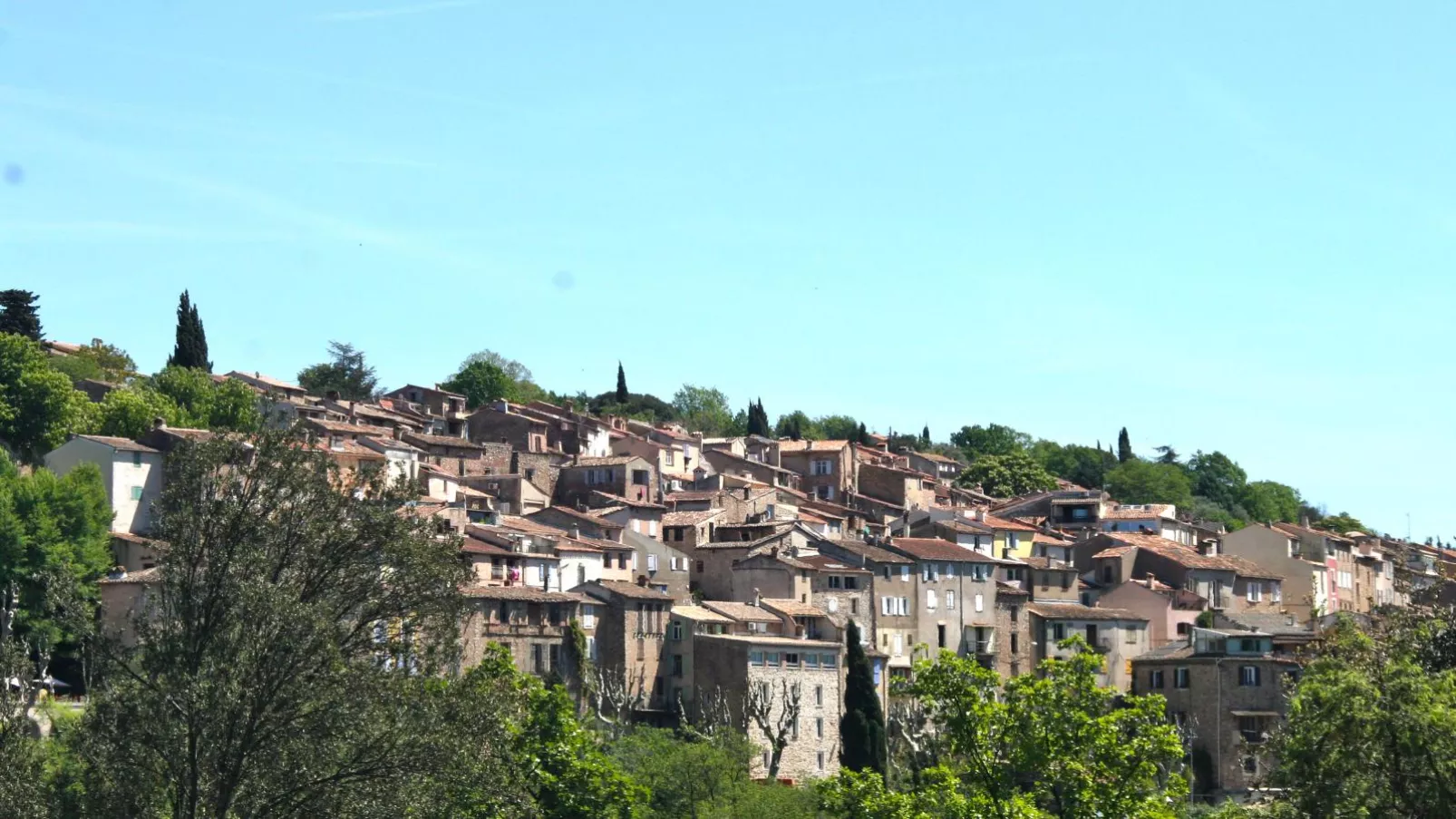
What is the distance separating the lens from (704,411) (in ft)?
565

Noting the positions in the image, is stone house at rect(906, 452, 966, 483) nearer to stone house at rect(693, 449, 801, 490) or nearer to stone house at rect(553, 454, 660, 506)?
stone house at rect(693, 449, 801, 490)

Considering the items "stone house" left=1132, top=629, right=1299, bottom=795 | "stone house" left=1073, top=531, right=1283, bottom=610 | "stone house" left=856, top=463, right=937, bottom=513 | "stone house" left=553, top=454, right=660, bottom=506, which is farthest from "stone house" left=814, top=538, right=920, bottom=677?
"stone house" left=856, top=463, right=937, bottom=513

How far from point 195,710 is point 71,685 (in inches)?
1521

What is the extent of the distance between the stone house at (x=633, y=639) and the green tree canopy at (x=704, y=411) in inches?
3007

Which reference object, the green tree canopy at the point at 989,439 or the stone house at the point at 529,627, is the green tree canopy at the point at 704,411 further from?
the stone house at the point at 529,627

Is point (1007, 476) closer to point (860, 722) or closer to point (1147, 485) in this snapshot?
point (1147, 485)

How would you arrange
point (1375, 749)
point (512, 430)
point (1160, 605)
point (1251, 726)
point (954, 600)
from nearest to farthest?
point (1375, 749)
point (1251, 726)
point (954, 600)
point (1160, 605)
point (512, 430)

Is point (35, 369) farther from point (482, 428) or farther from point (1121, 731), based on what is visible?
point (1121, 731)

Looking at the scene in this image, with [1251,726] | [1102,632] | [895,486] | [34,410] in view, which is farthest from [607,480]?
[1251,726]

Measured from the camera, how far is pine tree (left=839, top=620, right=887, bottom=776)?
77.3m

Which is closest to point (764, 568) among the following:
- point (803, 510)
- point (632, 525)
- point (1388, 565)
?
point (632, 525)

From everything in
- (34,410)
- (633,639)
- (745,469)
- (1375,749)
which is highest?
(745,469)

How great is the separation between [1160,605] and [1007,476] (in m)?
47.0

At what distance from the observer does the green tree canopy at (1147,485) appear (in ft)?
507
